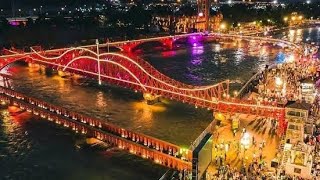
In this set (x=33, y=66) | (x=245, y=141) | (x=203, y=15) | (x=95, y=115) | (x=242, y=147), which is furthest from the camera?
(x=203, y=15)

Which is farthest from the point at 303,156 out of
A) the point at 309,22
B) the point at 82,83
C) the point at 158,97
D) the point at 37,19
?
the point at 309,22

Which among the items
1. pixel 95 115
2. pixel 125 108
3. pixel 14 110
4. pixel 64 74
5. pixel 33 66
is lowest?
pixel 95 115

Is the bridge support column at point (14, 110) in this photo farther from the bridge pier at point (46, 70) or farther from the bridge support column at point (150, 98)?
the bridge pier at point (46, 70)

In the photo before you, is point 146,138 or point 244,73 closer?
point 146,138

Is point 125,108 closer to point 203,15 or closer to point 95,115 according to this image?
point 95,115

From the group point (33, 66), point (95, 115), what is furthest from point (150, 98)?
point (33, 66)

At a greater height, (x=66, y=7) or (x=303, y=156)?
(x=66, y=7)

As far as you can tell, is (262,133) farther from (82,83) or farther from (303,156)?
(82,83)

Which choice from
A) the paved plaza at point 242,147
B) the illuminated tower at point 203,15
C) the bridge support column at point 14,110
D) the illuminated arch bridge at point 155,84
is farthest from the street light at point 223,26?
the paved plaza at point 242,147
